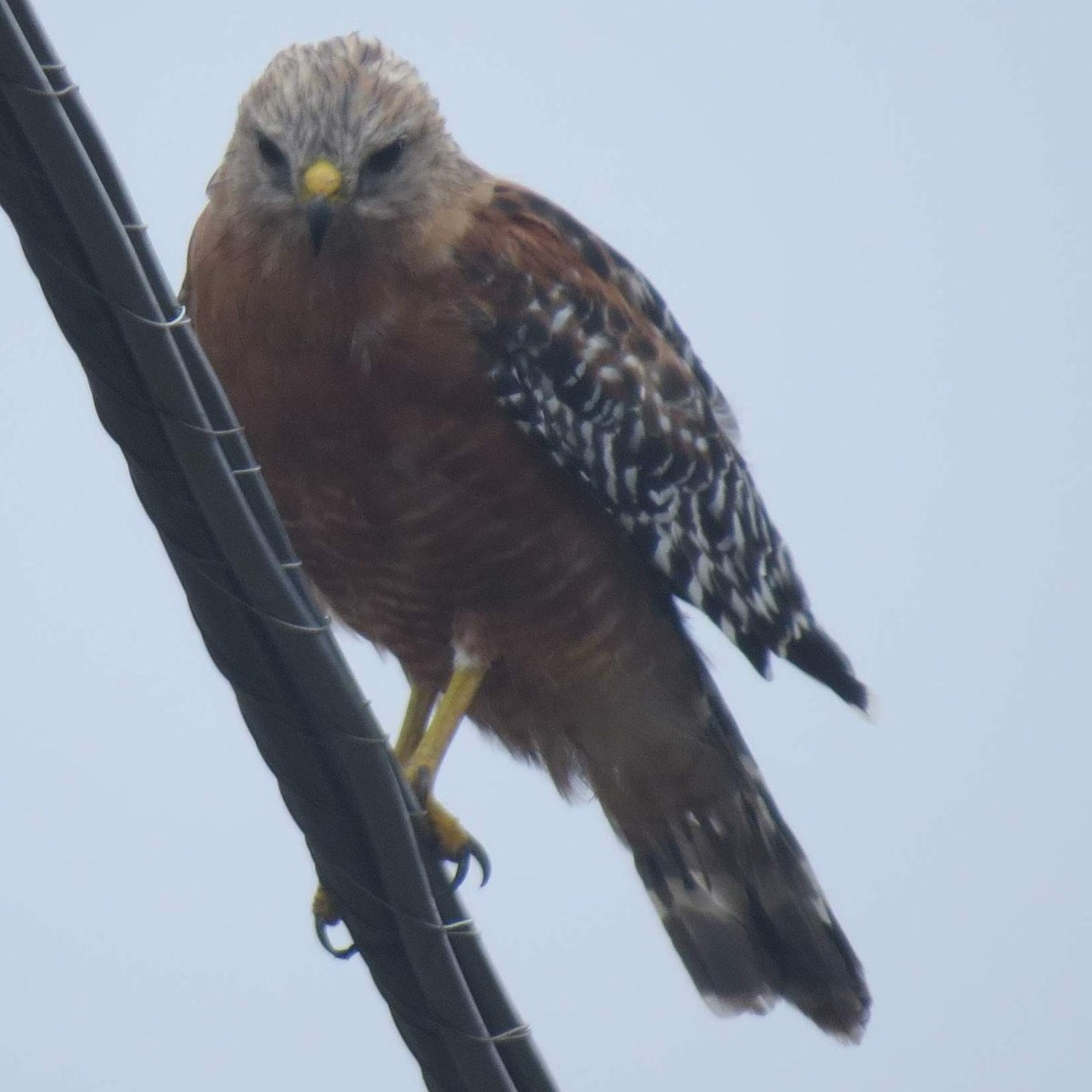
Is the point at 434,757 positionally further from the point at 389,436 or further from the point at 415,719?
the point at 389,436

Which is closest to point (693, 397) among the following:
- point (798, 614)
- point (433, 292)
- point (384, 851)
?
point (798, 614)

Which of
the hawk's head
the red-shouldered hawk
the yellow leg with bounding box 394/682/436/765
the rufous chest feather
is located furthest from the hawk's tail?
the hawk's head

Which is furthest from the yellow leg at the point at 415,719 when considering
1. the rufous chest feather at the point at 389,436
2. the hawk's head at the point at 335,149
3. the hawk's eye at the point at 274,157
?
the hawk's eye at the point at 274,157

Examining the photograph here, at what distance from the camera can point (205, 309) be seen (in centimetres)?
445

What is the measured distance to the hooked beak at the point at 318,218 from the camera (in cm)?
423

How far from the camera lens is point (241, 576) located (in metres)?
2.58

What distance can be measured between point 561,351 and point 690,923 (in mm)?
1888

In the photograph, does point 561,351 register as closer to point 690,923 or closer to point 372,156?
point 372,156

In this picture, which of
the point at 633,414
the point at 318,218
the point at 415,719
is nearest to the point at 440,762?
the point at 415,719

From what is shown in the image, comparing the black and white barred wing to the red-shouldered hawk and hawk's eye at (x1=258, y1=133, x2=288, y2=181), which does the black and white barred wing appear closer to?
the red-shouldered hawk

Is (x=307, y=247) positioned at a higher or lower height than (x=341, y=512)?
higher

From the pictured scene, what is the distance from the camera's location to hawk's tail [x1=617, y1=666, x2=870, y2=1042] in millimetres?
5590

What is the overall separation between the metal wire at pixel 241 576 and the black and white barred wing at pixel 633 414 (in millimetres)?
1800

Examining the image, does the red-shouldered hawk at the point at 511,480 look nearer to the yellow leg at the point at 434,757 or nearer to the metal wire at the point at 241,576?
the yellow leg at the point at 434,757
